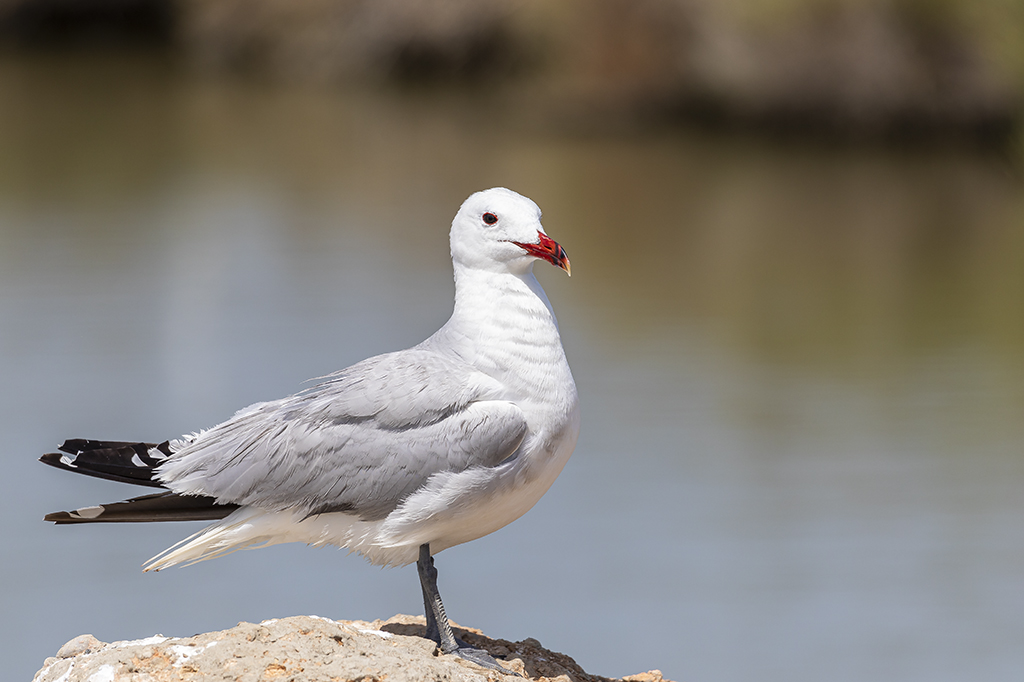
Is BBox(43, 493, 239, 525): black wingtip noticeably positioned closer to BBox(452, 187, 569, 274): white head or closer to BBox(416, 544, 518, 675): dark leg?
BBox(416, 544, 518, 675): dark leg

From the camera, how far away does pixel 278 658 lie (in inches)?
149

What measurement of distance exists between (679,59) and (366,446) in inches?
511

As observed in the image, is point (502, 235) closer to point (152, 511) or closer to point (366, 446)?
point (366, 446)

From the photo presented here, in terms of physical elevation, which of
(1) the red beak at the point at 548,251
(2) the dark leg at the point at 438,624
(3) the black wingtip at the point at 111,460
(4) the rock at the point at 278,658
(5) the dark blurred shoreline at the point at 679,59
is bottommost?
(4) the rock at the point at 278,658

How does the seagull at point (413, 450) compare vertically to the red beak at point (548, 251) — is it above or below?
below

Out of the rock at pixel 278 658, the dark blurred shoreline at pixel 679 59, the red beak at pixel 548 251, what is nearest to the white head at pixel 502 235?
the red beak at pixel 548 251

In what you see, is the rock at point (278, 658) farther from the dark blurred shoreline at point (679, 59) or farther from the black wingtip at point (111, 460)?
the dark blurred shoreline at point (679, 59)

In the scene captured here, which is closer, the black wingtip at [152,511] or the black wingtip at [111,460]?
the black wingtip at [152,511]

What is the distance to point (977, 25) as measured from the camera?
15.1 meters

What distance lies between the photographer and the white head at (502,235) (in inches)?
161

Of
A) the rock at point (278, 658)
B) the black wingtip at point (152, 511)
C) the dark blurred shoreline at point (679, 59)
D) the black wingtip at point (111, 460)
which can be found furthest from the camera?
the dark blurred shoreline at point (679, 59)

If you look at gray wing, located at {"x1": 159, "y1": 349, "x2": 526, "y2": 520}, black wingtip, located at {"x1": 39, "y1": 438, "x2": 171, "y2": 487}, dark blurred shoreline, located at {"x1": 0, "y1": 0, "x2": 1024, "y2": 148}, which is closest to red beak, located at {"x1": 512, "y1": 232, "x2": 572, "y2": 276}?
gray wing, located at {"x1": 159, "y1": 349, "x2": 526, "y2": 520}

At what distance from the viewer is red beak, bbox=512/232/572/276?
13.2 ft

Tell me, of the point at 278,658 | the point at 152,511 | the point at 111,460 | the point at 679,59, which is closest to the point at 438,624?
the point at 278,658
